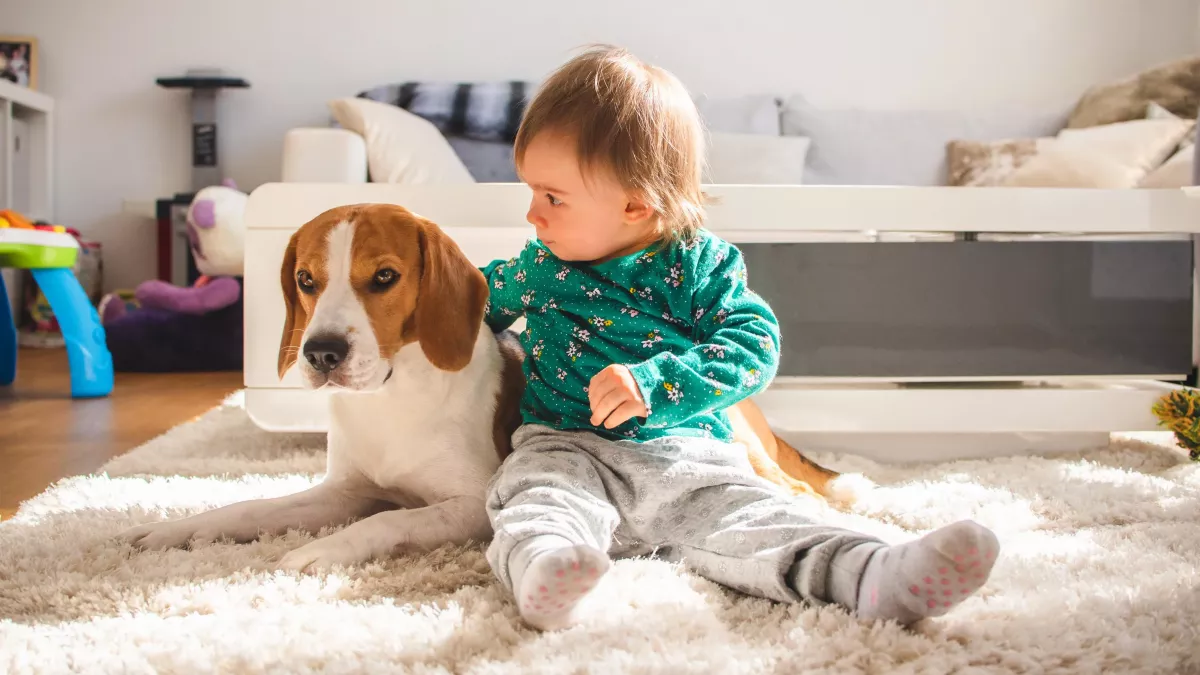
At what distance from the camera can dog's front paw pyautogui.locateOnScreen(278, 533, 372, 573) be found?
104cm

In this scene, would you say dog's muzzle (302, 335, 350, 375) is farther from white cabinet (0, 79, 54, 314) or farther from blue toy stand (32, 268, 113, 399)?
white cabinet (0, 79, 54, 314)

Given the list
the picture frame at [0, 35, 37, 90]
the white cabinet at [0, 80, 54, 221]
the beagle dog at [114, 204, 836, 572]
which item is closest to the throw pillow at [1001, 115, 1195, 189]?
the beagle dog at [114, 204, 836, 572]

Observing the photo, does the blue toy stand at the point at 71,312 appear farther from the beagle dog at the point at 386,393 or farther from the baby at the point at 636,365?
the baby at the point at 636,365

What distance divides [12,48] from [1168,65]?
4795mm

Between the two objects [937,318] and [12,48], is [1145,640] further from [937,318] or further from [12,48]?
[12,48]

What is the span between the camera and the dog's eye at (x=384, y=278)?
1167 millimetres

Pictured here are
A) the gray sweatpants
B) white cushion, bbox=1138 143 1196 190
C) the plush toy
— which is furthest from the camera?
the plush toy

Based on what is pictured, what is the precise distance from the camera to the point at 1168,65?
3.15m

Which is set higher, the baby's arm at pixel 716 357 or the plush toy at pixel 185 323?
the baby's arm at pixel 716 357

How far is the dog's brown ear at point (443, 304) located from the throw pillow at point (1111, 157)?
7.39 ft

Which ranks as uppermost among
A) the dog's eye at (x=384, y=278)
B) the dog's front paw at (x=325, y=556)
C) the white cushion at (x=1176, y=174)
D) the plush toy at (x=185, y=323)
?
the white cushion at (x=1176, y=174)

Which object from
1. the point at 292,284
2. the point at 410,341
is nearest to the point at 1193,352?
the point at 410,341

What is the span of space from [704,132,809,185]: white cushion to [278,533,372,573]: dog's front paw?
2.20m

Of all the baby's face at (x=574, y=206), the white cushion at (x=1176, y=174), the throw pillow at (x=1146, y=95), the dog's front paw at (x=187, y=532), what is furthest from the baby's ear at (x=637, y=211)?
the throw pillow at (x=1146, y=95)
